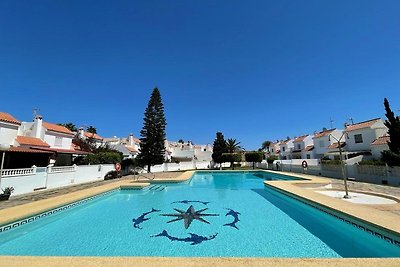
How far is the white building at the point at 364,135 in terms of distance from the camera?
2675 centimetres

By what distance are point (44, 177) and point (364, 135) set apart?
36.1 m

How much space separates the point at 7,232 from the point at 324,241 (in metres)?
9.79

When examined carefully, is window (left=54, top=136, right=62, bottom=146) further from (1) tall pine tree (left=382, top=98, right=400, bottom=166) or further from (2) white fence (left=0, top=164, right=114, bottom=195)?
(1) tall pine tree (left=382, top=98, right=400, bottom=166)

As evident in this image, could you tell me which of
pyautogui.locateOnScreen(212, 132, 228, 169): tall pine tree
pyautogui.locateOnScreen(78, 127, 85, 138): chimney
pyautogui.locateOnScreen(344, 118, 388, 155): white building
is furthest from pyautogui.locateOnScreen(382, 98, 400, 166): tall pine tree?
pyautogui.locateOnScreen(78, 127, 85, 138): chimney

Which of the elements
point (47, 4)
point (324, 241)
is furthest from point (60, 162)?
point (324, 241)

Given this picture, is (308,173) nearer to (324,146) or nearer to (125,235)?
(324,146)

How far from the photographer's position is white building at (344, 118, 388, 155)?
26750 millimetres

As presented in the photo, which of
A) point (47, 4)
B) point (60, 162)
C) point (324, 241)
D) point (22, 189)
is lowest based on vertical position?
point (324, 241)

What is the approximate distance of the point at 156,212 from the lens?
Result: 983 cm

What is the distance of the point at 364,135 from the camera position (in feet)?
92.6

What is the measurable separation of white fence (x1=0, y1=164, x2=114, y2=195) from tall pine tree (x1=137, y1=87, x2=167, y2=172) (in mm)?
11375

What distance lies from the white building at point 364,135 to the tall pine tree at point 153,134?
27.6 m

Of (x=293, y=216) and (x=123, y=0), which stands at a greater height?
(x=123, y=0)

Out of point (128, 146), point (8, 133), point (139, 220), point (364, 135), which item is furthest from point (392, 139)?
point (128, 146)
